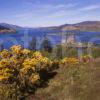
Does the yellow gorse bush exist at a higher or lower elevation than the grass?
higher

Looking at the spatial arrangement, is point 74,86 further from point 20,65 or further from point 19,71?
point 20,65

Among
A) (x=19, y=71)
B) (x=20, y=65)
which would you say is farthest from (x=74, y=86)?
(x=20, y=65)

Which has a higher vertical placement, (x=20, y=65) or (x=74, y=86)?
(x=20, y=65)

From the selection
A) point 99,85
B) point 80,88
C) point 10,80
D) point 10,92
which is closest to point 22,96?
point 10,92

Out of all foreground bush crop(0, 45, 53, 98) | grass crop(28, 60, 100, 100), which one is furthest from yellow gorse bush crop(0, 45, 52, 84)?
grass crop(28, 60, 100, 100)

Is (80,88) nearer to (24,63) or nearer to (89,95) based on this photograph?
(89,95)

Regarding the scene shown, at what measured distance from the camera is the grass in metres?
14.9

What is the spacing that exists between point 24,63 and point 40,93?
10.7ft

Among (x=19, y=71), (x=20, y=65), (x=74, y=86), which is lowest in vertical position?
(x=74, y=86)

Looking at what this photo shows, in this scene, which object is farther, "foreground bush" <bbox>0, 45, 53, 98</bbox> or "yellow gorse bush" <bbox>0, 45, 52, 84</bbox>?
"yellow gorse bush" <bbox>0, 45, 52, 84</bbox>

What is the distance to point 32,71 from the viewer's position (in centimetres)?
1923

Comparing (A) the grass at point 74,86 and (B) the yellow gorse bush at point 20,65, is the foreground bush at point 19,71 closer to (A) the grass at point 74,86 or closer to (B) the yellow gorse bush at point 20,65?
Answer: (B) the yellow gorse bush at point 20,65

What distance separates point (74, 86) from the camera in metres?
16.6

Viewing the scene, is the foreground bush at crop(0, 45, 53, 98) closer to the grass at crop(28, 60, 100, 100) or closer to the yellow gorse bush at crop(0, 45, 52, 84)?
the yellow gorse bush at crop(0, 45, 52, 84)
